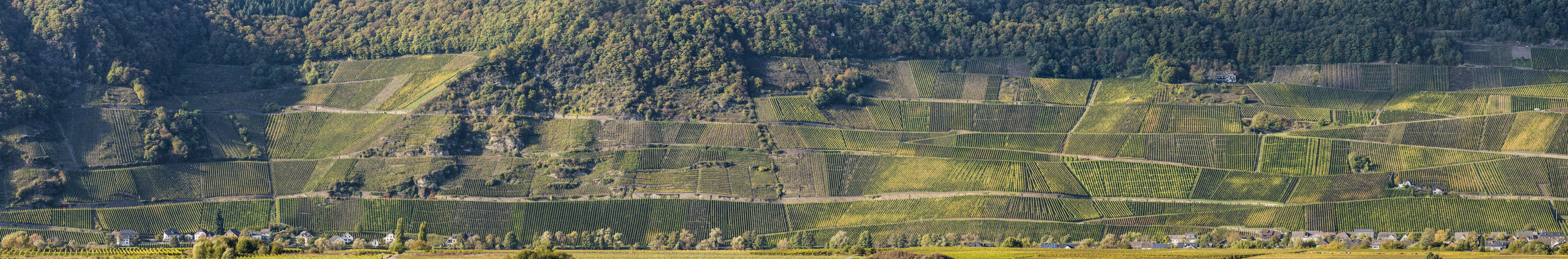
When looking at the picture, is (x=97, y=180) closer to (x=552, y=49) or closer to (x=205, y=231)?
(x=205, y=231)

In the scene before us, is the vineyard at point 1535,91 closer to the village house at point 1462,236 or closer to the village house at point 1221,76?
the village house at point 1221,76

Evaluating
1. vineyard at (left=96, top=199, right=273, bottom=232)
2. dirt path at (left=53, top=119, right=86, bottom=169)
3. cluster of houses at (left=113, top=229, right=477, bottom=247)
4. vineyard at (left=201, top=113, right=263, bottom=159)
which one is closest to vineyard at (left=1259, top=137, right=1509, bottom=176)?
cluster of houses at (left=113, top=229, right=477, bottom=247)

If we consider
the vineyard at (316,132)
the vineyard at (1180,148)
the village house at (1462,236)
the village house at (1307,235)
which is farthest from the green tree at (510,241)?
the village house at (1462,236)

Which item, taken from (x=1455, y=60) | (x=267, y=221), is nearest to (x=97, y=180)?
(x=267, y=221)

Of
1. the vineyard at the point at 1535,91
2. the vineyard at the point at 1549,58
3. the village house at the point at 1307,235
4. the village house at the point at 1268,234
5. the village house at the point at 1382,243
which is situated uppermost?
the vineyard at the point at 1549,58

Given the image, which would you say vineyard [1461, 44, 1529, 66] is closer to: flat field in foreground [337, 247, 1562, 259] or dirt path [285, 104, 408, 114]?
flat field in foreground [337, 247, 1562, 259]

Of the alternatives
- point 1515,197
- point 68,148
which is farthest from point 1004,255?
point 68,148
